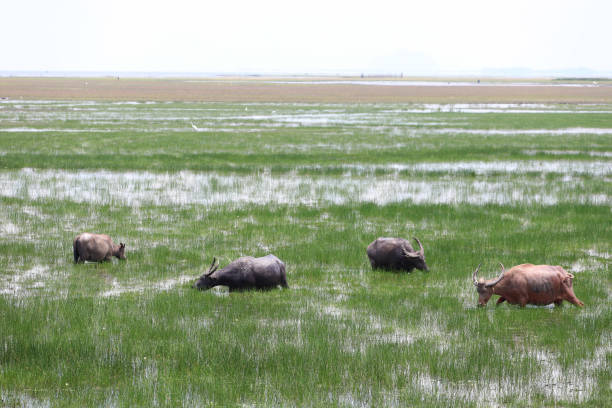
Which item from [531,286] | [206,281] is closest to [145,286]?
[206,281]

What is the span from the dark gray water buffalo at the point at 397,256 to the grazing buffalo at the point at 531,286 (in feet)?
7.55

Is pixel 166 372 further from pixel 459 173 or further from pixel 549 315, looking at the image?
pixel 459 173

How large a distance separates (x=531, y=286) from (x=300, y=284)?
403 cm

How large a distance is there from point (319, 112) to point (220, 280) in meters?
53.8

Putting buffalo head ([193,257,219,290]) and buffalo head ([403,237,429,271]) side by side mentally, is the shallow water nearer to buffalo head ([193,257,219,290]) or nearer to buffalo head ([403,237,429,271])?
buffalo head ([403,237,429,271])

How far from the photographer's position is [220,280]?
1137 centimetres

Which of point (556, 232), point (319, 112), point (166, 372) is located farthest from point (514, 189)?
point (319, 112)

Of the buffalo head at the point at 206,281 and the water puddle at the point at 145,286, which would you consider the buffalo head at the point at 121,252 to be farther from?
the buffalo head at the point at 206,281

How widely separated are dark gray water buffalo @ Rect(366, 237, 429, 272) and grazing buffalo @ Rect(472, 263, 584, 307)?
2.30 m

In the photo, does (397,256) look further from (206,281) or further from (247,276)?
(206,281)

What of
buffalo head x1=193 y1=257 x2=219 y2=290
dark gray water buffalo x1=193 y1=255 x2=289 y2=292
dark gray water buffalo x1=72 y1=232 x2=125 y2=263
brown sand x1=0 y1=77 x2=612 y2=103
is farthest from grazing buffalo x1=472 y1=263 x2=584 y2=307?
brown sand x1=0 y1=77 x2=612 y2=103

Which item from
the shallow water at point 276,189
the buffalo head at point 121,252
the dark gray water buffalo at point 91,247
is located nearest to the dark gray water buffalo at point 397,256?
the buffalo head at point 121,252

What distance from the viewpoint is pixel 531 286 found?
10.1 metres

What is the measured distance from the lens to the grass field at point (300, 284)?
7.70 m
